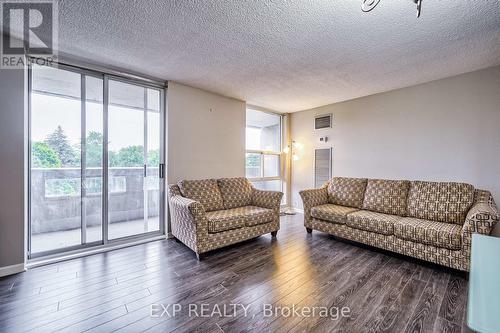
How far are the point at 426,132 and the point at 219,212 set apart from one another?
3430 millimetres

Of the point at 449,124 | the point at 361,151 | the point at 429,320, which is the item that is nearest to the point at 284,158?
the point at 361,151

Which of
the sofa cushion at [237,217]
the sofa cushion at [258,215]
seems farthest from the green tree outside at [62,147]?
the sofa cushion at [258,215]

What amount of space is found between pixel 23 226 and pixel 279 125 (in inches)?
187

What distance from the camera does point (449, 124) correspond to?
3186 mm

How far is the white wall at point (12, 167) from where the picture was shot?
7.38ft

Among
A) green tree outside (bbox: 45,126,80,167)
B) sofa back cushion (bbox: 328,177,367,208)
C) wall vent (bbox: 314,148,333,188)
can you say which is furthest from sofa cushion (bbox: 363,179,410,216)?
green tree outside (bbox: 45,126,80,167)

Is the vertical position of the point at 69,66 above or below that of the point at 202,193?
above

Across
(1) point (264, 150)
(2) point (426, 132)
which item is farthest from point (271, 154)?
(2) point (426, 132)

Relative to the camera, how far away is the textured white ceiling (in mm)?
1821

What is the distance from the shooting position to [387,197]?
10.6 ft

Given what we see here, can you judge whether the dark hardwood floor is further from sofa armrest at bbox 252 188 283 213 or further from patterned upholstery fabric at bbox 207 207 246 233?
sofa armrest at bbox 252 188 283 213

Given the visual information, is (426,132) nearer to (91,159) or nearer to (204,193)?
(204,193)

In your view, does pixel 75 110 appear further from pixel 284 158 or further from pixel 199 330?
pixel 284 158

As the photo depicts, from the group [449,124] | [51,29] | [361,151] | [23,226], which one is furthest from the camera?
[361,151]
